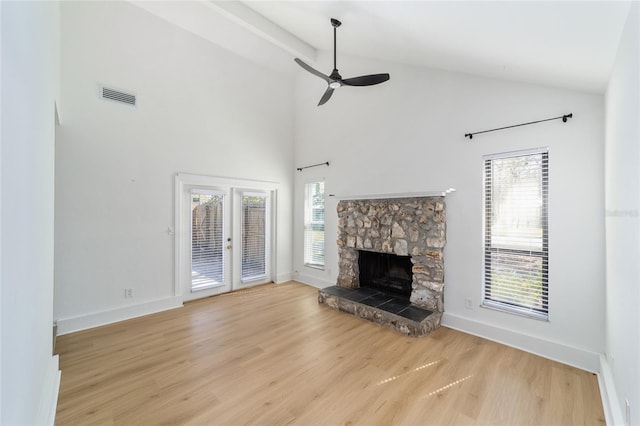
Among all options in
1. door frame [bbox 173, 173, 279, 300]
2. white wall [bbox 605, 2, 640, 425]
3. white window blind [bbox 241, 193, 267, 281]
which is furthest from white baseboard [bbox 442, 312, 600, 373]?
door frame [bbox 173, 173, 279, 300]

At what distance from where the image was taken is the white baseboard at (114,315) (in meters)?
3.52

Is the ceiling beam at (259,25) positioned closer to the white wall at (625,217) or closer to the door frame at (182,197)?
the door frame at (182,197)

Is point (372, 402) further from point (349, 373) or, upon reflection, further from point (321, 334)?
point (321, 334)

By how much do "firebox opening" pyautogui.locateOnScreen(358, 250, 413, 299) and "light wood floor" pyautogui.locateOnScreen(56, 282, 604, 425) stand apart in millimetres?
902

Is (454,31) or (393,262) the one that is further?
(393,262)

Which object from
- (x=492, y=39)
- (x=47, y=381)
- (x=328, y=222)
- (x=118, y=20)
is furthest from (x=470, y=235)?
(x=118, y=20)

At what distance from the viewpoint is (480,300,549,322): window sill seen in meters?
3.05

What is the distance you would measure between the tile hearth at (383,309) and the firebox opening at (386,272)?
0.17m

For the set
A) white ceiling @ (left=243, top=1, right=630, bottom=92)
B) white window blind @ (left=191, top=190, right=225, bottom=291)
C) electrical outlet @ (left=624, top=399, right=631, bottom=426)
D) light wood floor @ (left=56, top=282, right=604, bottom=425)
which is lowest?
light wood floor @ (left=56, top=282, right=604, bottom=425)

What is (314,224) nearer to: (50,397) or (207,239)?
(207,239)

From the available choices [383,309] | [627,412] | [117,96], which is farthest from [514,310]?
[117,96]

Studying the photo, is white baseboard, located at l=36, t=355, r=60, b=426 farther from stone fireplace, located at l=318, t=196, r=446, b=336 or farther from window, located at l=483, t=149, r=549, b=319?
window, located at l=483, t=149, r=549, b=319

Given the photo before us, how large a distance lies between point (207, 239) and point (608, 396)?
5228mm

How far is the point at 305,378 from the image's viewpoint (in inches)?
102
